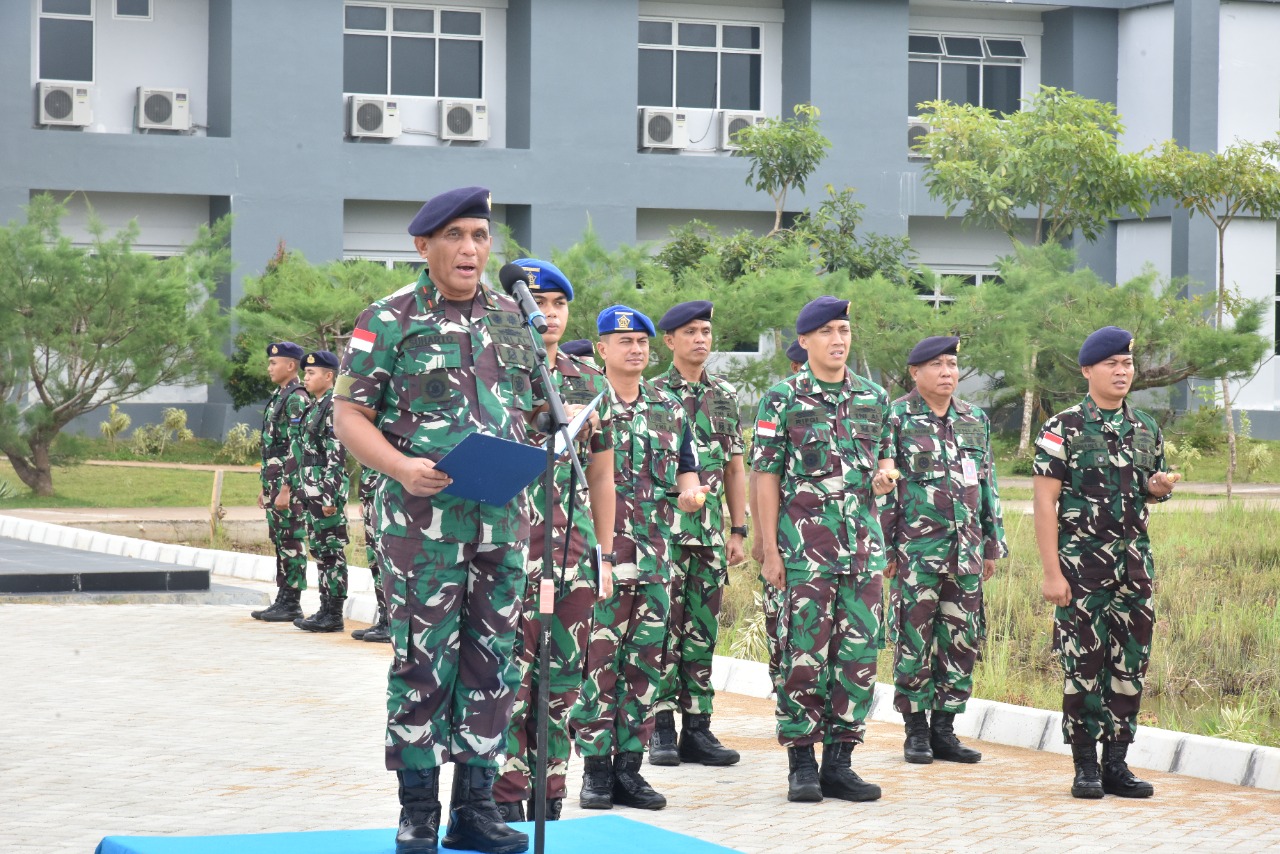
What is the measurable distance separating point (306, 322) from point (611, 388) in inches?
594

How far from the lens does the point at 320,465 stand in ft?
39.3

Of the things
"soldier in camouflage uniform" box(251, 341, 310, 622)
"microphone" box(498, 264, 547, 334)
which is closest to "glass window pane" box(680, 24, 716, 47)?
"soldier in camouflage uniform" box(251, 341, 310, 622)

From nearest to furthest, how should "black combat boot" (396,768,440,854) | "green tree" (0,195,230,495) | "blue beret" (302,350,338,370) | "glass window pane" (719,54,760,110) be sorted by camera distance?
"black combat boot" (396,768,440,854) → "blue beret" (302,350,338,370) → "green tree" (0,195,230,495) → "glass window pane" (719,54,760,110)

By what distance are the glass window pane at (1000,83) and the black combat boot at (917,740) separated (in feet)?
91.4

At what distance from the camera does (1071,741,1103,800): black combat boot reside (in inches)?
279

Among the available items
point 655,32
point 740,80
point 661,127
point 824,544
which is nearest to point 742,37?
point 740,80

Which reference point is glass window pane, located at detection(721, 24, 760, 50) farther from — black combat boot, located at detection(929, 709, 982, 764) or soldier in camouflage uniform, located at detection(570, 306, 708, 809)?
soldier in camouflage uniform, located at detection(570, 306, 708, 809)

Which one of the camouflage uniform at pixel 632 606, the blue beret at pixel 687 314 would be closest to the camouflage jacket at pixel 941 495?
the blue beret at pixel 687 314

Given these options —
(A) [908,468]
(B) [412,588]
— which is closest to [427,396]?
(B) [412,588]

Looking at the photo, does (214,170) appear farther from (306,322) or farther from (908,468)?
(908,468)

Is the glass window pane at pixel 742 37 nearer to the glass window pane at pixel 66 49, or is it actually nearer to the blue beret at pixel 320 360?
the glass window pane at pixel 66 49

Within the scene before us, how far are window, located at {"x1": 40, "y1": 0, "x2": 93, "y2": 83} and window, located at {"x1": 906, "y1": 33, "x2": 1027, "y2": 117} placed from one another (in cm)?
1557

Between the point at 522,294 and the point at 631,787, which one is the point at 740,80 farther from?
the point at 522,294

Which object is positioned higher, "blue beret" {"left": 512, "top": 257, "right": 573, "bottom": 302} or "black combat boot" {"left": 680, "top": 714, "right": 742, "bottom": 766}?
"blue beret" {"left": 512, "top": 257, "right": 573, "bottom": 302}
